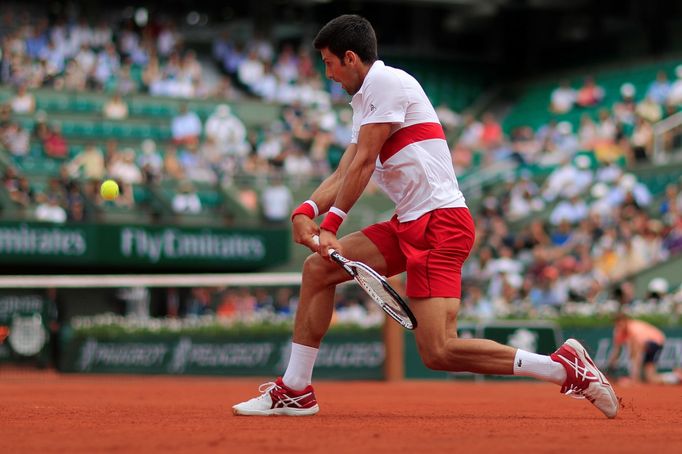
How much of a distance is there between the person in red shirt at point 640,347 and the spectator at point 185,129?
420 inches

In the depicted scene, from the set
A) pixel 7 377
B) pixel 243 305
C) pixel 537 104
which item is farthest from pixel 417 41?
pixel 7 377

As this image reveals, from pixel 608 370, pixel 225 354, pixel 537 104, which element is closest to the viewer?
pixel 608 370

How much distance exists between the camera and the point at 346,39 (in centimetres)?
718

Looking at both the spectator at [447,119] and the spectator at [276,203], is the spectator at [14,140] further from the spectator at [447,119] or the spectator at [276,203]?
the spectator at [447,119]

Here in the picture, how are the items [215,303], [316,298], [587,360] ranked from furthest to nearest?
[215,303] → [316,298] → [587,360]

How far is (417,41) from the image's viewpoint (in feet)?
111

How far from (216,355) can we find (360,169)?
10975 mm

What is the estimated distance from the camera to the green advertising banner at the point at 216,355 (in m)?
16.8

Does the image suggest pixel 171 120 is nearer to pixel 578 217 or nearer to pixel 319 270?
pixel 578 217

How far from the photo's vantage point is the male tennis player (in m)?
7.10

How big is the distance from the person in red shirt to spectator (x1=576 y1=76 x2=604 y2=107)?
12.5 metres

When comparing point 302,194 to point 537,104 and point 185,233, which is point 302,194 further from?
point 537,104

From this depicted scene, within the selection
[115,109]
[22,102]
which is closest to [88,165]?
[22,102]

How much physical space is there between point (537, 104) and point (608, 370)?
598 inches
